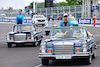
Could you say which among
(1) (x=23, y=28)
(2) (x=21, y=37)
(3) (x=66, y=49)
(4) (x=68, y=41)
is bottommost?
(3) (x=66, y=49)

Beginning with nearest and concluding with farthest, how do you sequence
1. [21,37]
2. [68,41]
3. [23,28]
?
[68,41], [21,37], [23,28]

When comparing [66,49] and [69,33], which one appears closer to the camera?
[66,49]

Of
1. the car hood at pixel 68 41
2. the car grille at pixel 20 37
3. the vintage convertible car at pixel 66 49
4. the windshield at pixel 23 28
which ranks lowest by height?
the vintage convertible car at pixel 66 49

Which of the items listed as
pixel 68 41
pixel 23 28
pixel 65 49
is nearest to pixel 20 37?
pixel 23 28

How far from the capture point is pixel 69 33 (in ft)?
Result: 39.7

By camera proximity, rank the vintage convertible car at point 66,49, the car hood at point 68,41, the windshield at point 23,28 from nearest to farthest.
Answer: the vintage convertible car at point 66,49
the car hood at point 68,41
the windshield at point 23,28

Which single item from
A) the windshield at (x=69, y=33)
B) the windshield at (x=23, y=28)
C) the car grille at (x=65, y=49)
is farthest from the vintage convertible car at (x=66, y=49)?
the windshield at (x=23, y=28)

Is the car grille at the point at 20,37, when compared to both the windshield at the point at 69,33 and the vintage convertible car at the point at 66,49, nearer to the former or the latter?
the windshield at the point at 69,33

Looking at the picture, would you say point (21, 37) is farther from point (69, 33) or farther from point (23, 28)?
point (69, 33)

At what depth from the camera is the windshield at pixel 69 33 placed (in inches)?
472

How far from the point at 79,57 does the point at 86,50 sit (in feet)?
1.05

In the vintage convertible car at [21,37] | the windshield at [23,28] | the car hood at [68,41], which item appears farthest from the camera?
the windshield at [23,28]

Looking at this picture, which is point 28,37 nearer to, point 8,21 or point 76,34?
point 76,34

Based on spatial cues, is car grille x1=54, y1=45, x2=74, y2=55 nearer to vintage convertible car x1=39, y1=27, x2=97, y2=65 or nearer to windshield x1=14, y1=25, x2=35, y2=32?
vintage convertible car x1=39, y1=27, x2=97, y2=65
